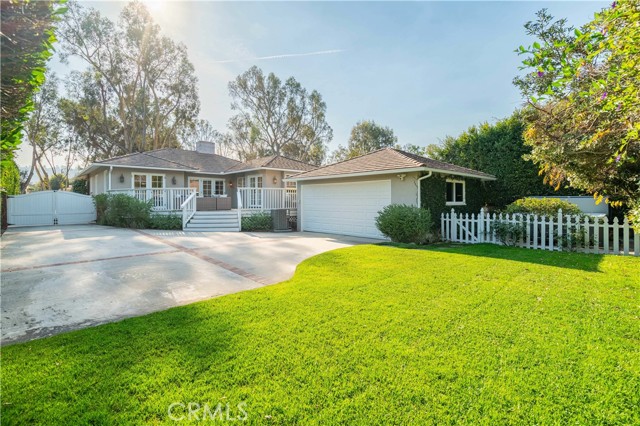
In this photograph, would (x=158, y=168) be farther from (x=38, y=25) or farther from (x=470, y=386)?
(x=470, y=386)

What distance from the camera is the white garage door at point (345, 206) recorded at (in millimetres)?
11562

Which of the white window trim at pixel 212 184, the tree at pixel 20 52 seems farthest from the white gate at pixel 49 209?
the tree at pixel 20 52

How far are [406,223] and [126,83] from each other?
28.3 meters

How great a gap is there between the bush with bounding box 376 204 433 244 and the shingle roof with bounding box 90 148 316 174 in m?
10.5

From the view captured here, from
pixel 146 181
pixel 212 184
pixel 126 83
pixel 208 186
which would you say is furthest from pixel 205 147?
pixel 126 83

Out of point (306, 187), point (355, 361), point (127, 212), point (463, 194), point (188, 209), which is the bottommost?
point (355, 361)

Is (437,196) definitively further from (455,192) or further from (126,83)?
(126,83)

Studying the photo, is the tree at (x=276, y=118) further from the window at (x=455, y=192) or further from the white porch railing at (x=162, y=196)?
the window at (x=455, y=192)

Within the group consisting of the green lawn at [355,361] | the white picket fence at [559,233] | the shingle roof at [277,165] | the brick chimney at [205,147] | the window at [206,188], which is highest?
the brick chimney at [205,147]

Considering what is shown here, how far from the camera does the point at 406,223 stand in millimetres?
9664

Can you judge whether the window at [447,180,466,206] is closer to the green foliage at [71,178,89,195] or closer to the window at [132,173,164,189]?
the window at [132,173,164,189]

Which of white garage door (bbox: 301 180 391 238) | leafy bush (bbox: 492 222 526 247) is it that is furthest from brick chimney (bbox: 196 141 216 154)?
leafy bush (bbox: 492 222 526 247)

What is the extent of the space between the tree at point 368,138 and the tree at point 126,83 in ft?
59.5

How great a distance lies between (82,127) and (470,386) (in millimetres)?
35944
